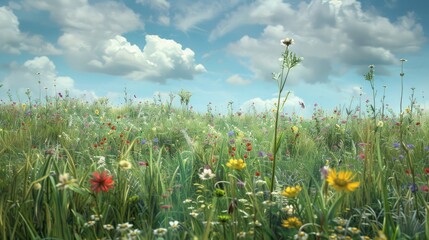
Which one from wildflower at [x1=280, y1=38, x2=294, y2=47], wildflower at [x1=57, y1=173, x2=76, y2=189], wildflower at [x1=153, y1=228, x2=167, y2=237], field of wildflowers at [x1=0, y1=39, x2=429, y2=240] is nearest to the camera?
wildflower at [x1=57, y1=173, x2=76, y2=189]

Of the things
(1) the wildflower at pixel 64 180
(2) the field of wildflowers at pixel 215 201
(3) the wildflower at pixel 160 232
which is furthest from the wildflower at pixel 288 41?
(1) the wildflower at pixel 64 180

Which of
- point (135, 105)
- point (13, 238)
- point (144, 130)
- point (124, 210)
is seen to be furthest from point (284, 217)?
point (135, 105)

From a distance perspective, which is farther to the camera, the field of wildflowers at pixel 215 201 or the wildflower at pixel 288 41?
the wildflower at pixel 288 41

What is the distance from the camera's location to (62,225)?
7.73ft

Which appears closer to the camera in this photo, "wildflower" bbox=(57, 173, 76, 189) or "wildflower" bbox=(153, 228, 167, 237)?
"wildflower" bbox=(57, 173, 76, 189)

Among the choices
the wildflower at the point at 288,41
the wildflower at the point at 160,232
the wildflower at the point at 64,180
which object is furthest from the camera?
the wildflower at the point at 288,41

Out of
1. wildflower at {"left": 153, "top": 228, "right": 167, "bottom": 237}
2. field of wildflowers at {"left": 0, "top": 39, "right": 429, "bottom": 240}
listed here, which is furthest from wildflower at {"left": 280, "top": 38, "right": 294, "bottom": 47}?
wildflower at {"left": 153, "top": 228, "right": 167, "bottom": 237}

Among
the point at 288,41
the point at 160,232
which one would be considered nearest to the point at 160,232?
the point at 160,232

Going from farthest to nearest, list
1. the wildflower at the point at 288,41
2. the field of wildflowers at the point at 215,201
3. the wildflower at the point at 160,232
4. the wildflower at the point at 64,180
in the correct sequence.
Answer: the wildflower at the point at 288,41 < the field of wildflowers at the point at 215,201 < the wildflower at the point at 160,232 < the wildflower at the point at 64,180

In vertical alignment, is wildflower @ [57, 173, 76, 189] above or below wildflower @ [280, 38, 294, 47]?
below

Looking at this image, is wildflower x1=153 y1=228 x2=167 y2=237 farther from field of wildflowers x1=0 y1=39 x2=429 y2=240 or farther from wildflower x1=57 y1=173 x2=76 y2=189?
wildflower x1=57 y1=173 x2=76 y2=189

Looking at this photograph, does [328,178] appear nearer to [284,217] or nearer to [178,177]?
[284,217]

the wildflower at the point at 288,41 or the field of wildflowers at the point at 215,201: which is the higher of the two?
the wildflower at the point at 288,41

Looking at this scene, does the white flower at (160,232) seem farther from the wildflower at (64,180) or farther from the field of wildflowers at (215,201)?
the wildflower at (64,180)
